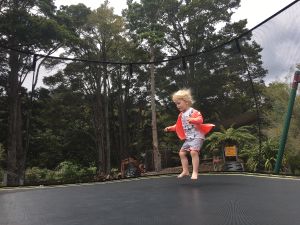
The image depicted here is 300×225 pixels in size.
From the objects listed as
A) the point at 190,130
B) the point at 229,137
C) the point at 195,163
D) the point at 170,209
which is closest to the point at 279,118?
the point at 229,137

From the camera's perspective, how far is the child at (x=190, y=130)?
294 centimetres

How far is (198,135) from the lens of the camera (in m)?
3.01

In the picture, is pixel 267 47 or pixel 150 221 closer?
pixel 150 221

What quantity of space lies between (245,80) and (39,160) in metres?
8.37

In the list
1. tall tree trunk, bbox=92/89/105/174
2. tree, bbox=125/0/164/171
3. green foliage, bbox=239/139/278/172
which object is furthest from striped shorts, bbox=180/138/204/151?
tree, bbox=125/0/164/171

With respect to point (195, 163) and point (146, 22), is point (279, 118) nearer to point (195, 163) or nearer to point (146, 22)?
point (195, 163)

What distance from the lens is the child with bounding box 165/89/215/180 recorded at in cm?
294

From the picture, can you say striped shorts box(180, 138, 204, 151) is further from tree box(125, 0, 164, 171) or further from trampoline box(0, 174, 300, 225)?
tree box(125, 0, 164, 171)

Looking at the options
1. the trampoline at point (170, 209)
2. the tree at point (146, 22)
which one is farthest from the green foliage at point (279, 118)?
the tree at point (146, 22)

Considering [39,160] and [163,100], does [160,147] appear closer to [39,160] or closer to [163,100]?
[163,100]

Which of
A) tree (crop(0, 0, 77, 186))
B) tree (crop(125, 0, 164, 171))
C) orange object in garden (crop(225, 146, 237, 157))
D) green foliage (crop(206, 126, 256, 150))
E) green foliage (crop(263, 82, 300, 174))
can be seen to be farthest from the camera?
tree (crop(125, 0, 164, 171))

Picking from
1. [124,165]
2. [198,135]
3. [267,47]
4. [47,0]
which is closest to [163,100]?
[124,165]

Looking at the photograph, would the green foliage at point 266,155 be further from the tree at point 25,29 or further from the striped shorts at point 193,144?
the tree at point 25,29

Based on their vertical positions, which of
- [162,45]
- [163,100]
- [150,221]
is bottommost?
[150,221]
